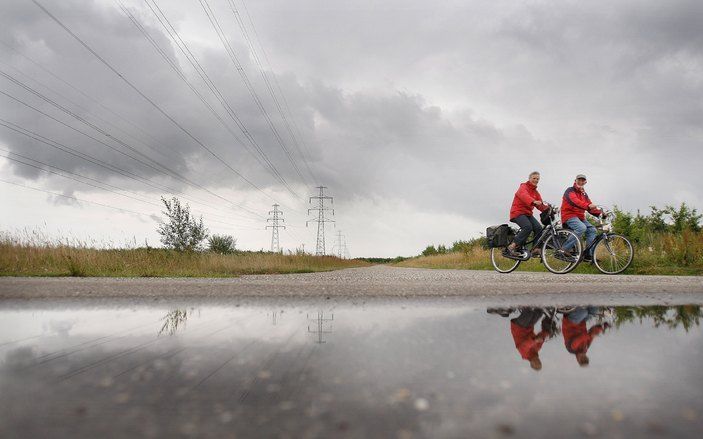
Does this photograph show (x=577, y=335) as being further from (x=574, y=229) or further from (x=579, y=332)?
(x=574, y=229)

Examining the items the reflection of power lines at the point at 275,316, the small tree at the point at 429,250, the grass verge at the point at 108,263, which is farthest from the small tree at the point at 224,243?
the small tree at the point at 429,250

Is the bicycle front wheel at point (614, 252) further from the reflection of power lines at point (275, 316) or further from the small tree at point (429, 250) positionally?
the small tree at point (429, 250)

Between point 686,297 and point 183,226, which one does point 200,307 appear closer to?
point 686,297

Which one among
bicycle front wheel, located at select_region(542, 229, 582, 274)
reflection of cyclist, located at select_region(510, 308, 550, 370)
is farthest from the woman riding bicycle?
reflection of cyclist, located at select_region(510, 308, 550, 370)

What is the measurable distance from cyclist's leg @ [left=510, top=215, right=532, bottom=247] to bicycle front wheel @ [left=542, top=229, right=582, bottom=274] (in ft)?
1.63

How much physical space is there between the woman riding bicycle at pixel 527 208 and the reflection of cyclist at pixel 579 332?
21.3ft

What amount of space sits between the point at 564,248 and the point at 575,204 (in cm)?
113

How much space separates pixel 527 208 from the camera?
10.7m

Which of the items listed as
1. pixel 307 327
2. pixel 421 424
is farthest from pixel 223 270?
pixel 421 424

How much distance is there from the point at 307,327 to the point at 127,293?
3.55m

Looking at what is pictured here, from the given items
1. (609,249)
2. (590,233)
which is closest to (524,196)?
(590,233)

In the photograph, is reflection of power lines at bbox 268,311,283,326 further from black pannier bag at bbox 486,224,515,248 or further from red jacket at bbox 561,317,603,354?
black pannier bag at bbox 486,224,515,248

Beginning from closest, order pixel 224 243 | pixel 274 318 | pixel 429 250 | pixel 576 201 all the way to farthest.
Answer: pixel 274 318
pixel 576 201
pixel 224 243
pixel 429 250

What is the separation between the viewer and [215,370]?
212 centimetres
